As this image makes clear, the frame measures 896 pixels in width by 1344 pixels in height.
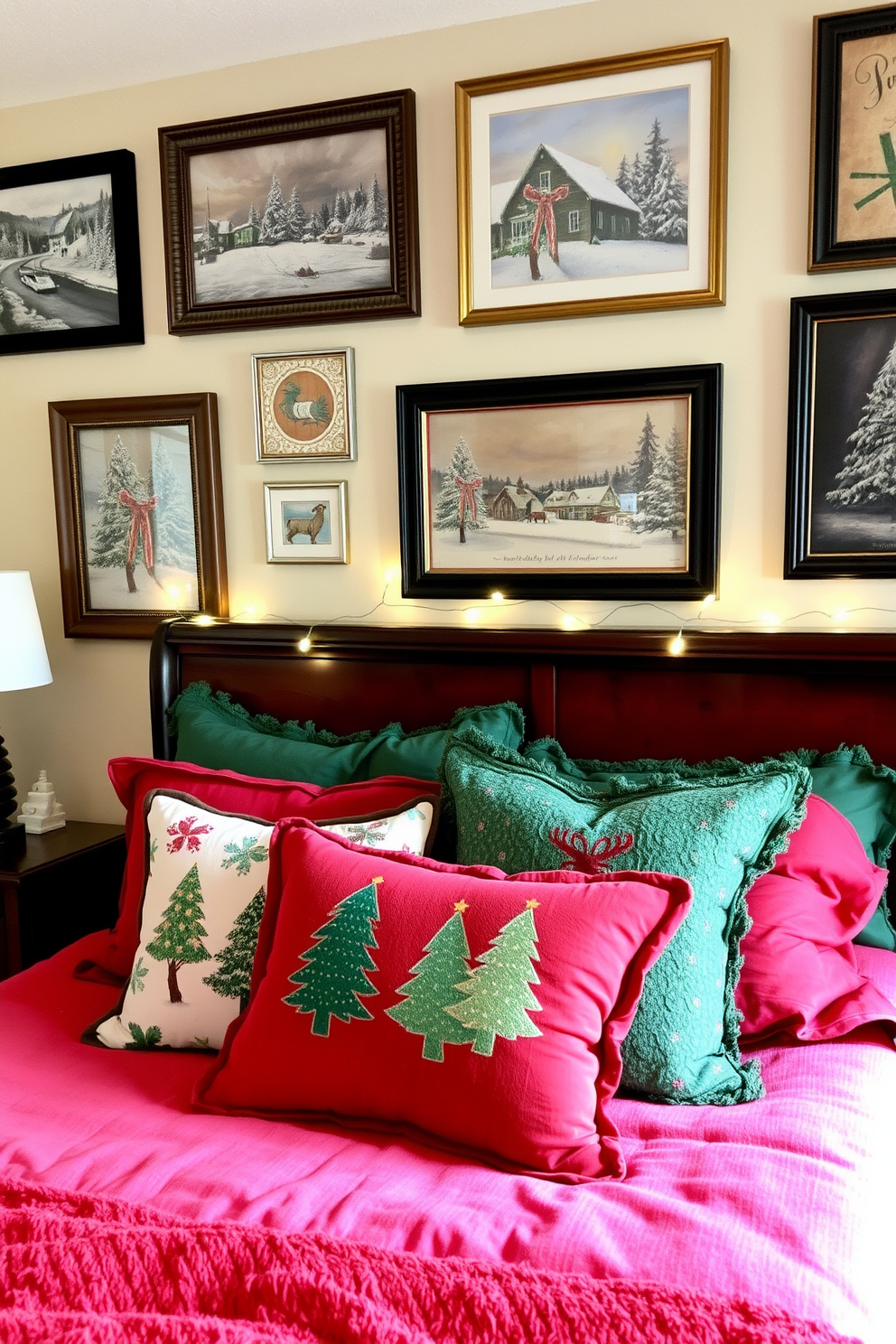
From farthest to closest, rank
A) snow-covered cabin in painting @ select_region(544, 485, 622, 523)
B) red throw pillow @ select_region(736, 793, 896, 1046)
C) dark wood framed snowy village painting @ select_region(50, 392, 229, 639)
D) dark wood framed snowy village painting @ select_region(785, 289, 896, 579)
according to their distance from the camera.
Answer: dark wood framed snowy village painting @ select_region(50, 392, 229, 639), snow-covered cabin in painting @ select_region(544, 485, 622, 523), dark wood framed snowy village painting @ select_region(785, 289, 896, 579), red throw pillow @ select_region(736, 793, 896, 1046)

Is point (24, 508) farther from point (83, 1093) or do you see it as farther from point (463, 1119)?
point (463, 1119)

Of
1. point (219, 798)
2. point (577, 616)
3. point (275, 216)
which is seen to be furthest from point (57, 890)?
point (275, 216)

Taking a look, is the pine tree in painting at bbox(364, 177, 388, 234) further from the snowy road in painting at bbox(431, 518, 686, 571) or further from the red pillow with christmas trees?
the red pillow with christmas trees

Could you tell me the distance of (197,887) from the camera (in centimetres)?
167

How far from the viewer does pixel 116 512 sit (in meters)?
2.59

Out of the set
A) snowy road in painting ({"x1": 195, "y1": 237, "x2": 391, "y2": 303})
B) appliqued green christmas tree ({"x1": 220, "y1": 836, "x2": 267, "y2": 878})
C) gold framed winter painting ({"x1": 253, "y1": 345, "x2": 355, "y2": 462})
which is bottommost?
appliqued green christmas tree ({"x1": 220, "y1": 836, "x2": 267, "y2": 878})

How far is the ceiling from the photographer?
2.10 m

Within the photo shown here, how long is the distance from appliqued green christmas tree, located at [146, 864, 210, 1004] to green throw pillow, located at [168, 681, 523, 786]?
47cm

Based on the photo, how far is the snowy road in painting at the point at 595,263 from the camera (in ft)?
6.73

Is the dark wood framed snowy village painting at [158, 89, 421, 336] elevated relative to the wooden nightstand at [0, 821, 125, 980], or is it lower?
elevated

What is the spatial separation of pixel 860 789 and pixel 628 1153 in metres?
0.85

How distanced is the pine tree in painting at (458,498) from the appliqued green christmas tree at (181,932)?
99 cm

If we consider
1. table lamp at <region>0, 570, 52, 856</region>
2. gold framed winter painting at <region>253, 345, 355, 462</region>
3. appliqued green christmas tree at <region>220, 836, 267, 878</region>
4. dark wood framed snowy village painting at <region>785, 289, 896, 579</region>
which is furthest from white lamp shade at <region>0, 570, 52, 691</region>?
dark wood framed snowy village painting at <region>785, 289, 896, 579</region>

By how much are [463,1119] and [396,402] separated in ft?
5.06
